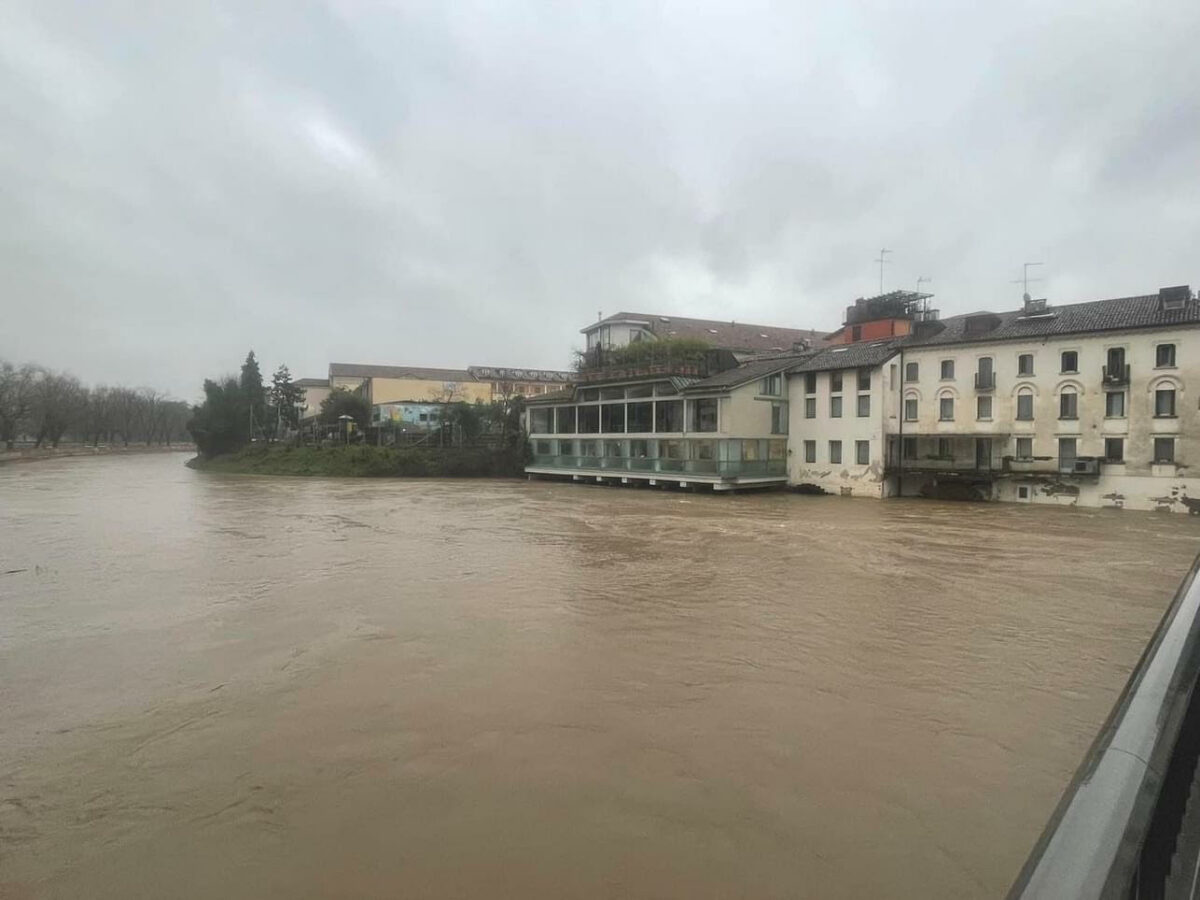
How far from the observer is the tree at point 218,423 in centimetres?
6012

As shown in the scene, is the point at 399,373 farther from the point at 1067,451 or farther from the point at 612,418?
the point at 1067,451

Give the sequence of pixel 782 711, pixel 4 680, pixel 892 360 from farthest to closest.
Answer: pixel 892 360 < pixel 4 680 < pixel 782 711

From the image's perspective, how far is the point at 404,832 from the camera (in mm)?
5387

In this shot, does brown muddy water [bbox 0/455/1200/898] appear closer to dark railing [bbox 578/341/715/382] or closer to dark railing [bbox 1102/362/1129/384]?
dark railing [bbox 1102/362/1129/384]

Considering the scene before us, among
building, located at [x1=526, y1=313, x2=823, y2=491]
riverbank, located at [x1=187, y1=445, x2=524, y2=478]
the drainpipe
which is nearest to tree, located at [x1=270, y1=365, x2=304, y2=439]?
riverbank, located at [x1=187, y1=445, x2=524, y2=478]

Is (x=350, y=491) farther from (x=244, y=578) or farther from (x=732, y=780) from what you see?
(x=732, y=780)

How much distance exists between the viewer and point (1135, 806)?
1.10m

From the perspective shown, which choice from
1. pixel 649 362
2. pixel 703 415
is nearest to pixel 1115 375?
pixel 703 415

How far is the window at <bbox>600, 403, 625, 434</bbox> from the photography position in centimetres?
4325

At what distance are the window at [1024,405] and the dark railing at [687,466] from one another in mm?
11076

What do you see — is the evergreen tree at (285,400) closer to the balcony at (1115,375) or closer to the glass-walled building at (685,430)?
the glass-walled building at (685,430)

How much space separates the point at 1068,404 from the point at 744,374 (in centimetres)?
1454

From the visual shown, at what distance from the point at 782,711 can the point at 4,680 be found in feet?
28.8

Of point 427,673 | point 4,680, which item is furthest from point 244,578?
point 427,673
